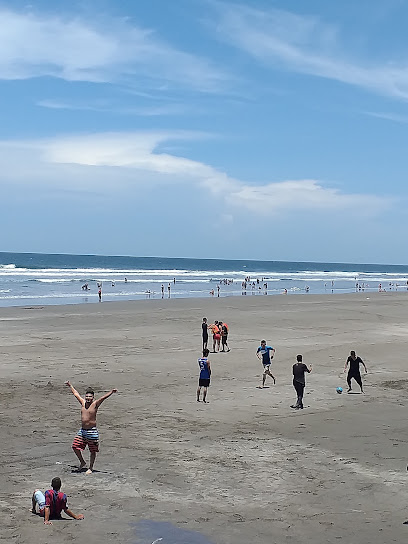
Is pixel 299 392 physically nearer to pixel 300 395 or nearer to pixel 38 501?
pixel 300 395

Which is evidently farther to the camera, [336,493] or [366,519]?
[336,493]

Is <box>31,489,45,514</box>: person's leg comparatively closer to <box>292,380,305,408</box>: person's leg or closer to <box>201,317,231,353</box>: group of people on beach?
<box>292,380,305,408</box>: person's leg

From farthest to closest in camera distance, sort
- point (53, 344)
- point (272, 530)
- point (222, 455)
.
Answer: point (53, 344), point (222, 455), point (272, 530)

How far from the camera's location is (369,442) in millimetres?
13758

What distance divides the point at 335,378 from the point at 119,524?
12.9 meters

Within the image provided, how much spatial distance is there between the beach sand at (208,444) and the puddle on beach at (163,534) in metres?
0.03

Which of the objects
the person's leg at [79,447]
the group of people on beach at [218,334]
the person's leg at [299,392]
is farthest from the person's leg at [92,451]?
the group of people on beach at [218,334]

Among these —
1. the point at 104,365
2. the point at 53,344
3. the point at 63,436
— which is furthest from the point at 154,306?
the point at 63,436

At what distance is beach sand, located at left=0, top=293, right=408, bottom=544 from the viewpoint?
9.45 m

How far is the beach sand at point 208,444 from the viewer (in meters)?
9.45

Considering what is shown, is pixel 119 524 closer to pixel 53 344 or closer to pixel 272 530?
pixel 272 530

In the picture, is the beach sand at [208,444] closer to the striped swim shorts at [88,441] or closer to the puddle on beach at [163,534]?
the puddle on beach at [163,534]

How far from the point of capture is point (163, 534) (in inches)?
355

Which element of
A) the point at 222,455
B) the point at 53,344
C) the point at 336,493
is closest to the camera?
the point at 336,493
